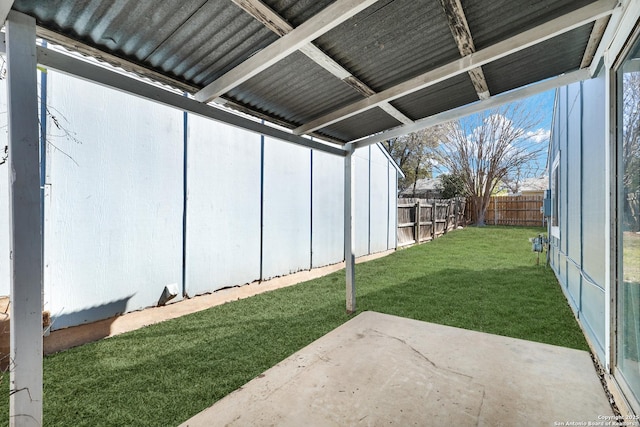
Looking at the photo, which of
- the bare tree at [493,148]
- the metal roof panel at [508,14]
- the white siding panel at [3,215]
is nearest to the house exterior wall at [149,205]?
the white siding panel at [3,215]

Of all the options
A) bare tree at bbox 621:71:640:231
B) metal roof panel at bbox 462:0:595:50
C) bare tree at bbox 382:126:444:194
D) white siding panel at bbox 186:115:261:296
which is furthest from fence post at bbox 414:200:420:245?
bare tree at bbox 382:126:444:194

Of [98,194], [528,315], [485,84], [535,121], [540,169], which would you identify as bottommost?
[528,315]

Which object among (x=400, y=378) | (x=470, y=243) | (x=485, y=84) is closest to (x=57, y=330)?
(x=400, y=378)

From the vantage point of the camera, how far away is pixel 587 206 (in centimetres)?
280

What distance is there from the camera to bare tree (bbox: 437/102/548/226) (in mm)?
16656

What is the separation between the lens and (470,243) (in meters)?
10.5

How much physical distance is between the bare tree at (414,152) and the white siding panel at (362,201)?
14.7 m

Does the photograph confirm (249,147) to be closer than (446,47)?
No

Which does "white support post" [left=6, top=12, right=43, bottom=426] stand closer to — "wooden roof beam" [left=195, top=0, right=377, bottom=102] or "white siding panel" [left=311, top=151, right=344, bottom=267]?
"wooden roof beam" [left=195, top=0, right=377, bottom=102]

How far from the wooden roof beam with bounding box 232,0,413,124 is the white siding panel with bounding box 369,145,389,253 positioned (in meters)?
Answer: 5.61

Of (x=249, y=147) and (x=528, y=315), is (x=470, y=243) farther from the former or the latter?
(x=249, y=147)

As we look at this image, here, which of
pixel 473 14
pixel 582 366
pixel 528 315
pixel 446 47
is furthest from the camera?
pixel 528 315

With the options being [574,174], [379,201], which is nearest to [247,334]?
[574,174]

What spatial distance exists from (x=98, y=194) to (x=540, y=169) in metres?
20.7
